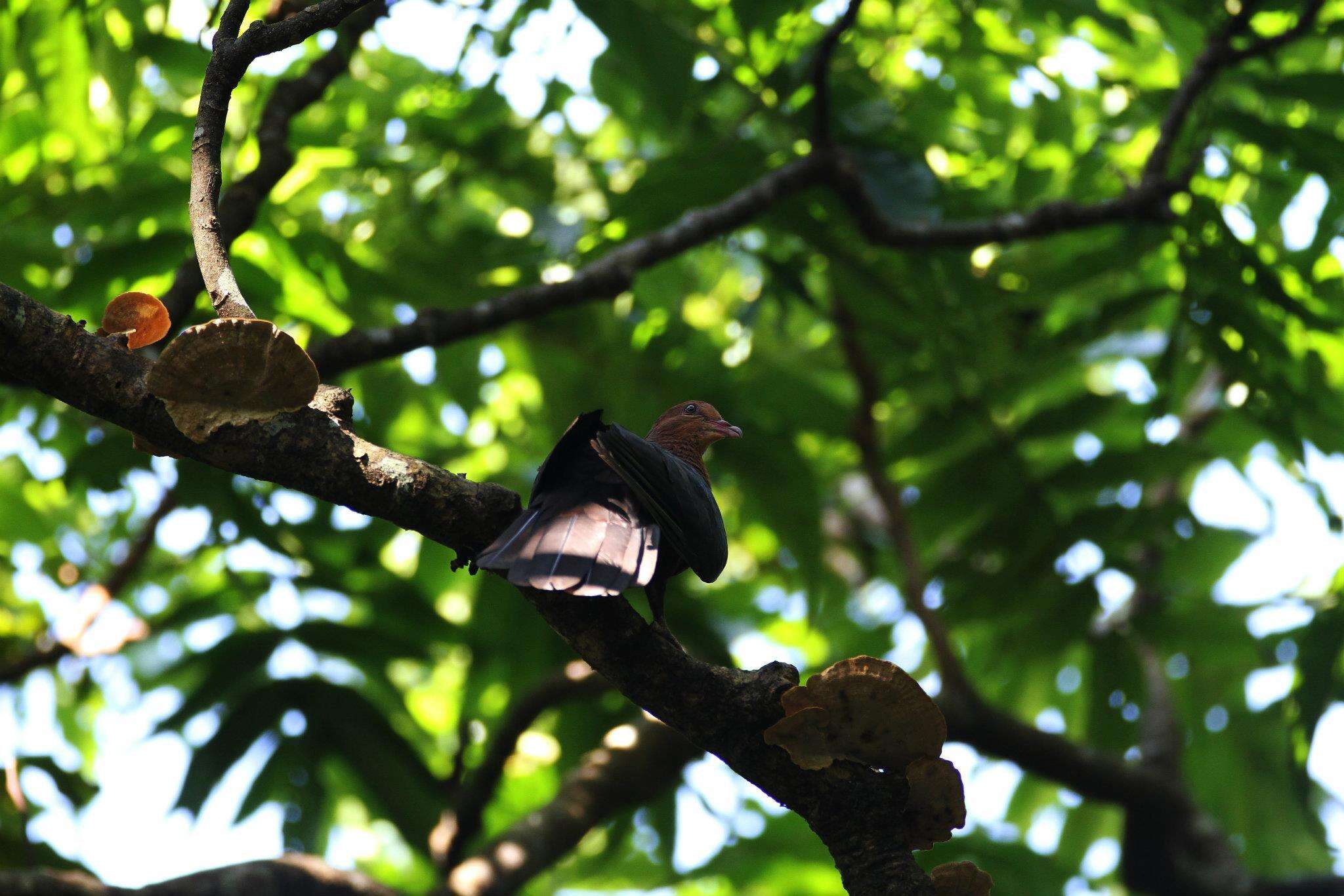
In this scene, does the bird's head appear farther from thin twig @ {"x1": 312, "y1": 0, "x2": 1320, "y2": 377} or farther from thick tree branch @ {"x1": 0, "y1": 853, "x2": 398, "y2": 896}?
thick tree branch @ {"x1": 0, "y1": 853, "x2": 398, "y2": 896}

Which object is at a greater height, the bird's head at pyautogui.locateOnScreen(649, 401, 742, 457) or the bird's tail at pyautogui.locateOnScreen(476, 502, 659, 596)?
the bird's head at pyautogui.locateOnScreen(649, 401, 742, 457)

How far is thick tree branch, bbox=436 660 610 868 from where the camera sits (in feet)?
16.7

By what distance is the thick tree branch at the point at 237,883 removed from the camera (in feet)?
11.4

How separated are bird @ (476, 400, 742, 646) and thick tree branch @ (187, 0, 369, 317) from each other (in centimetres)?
77

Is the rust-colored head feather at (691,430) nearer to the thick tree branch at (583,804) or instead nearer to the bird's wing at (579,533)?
the bird's wing at (579,533)

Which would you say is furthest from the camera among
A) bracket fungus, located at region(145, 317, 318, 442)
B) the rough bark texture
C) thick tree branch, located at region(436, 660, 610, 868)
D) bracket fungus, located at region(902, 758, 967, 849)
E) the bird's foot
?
thick tree branch, located at region(436, 660, 610, 868)

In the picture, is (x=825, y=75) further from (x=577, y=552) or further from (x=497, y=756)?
(x=497, y=756)

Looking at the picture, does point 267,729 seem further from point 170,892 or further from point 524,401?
point 524,401

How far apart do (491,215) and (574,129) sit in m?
0.72

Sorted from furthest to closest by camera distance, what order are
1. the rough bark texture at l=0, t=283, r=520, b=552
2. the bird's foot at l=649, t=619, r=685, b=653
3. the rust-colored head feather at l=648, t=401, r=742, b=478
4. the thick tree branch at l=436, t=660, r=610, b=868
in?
the thick tree branch at l=436, t=660, r=610, b=868 < the rust-colored head feather at l=648, t=401, r=742, b=478 < the bird's foot at l=649, t=619, r=685, b=653 < the rough bark texture at l=0, t=283, r=520, b=552

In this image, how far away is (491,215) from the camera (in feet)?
22.7

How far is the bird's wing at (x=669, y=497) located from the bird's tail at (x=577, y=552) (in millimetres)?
59

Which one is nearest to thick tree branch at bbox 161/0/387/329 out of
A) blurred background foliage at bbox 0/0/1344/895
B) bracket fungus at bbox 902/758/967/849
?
blurred background foliage at bbox 0/0/1344/895

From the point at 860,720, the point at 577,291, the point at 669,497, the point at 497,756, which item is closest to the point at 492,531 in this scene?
the point at 669,497
